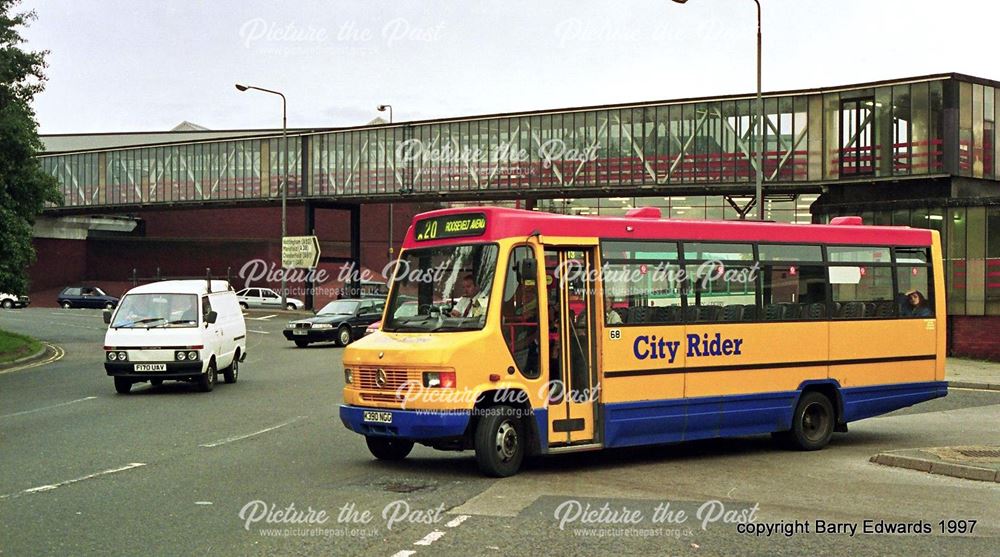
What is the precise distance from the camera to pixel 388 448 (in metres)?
12.7

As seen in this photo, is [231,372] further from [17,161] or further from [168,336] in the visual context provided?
[17,161]

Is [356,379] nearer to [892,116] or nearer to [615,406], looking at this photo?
[615,406]

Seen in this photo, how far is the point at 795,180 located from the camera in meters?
49.1

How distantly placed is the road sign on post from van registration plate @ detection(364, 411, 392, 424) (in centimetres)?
4941

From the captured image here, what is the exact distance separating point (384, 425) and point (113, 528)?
3.39 metres

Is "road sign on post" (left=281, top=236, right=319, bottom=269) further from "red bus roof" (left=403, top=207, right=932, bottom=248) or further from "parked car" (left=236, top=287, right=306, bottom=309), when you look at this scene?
"red bus roof" (left=403, top=207, right=932, bottom=248)

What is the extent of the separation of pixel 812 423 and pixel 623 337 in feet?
11.3

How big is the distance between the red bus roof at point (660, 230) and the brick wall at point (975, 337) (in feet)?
63.2

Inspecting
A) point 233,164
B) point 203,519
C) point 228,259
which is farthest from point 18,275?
point 228,259

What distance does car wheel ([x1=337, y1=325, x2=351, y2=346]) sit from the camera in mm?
37203

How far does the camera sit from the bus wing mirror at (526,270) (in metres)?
11.7

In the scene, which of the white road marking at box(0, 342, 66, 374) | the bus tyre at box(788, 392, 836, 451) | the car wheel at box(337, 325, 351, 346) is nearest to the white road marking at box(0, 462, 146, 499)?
the bus tyre at box(788, 392, 836, 451)

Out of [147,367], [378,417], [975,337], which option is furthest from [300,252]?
[378,417]

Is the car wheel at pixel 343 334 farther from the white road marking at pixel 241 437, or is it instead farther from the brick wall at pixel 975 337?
the white road marking at pixel 241 437
